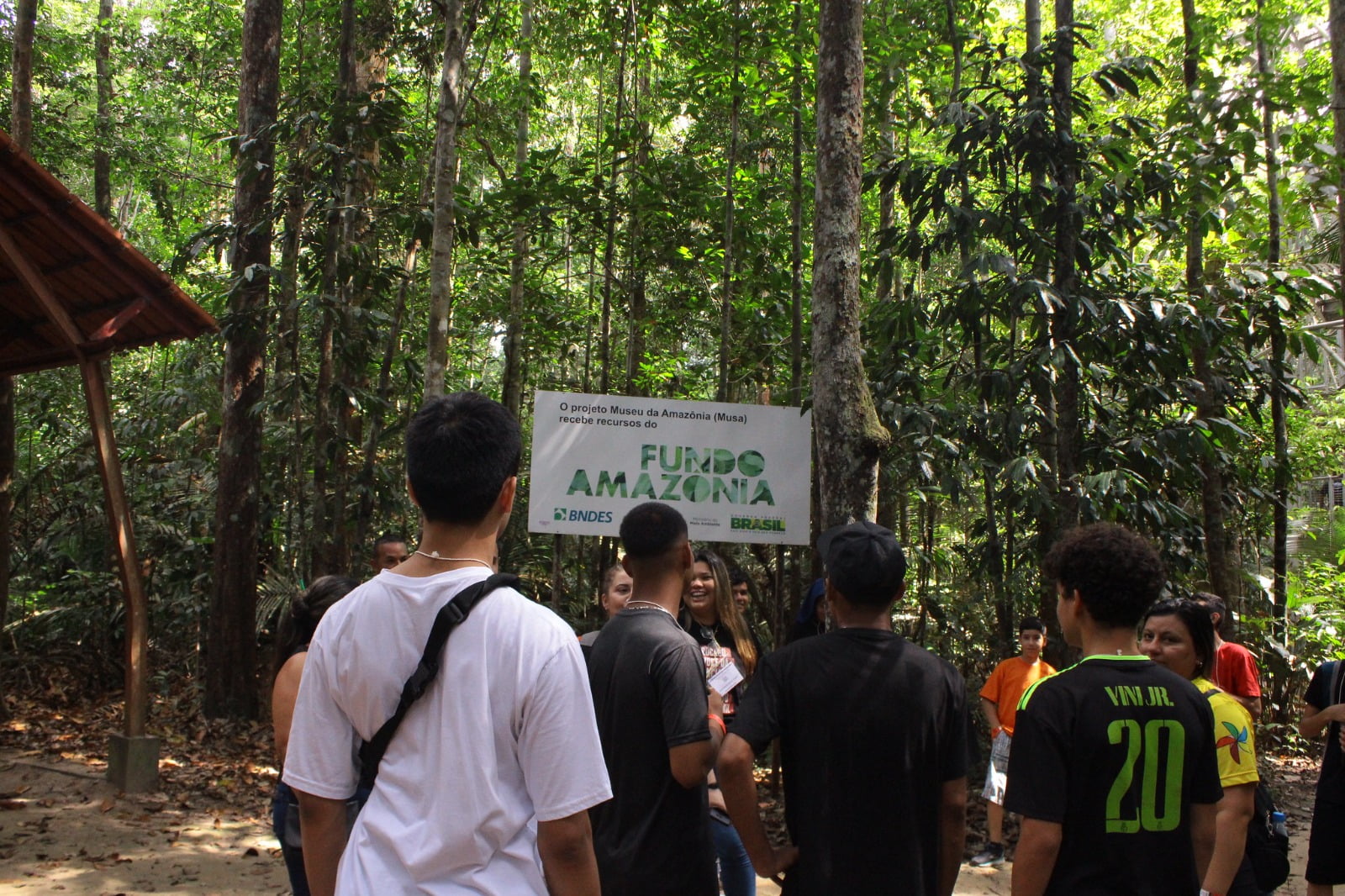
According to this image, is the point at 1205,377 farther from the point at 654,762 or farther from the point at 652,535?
the point at 654,762

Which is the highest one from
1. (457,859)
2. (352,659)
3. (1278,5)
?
(1278,5)

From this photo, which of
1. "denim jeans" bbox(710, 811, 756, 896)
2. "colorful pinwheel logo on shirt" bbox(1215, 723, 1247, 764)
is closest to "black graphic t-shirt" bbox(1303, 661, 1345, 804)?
"colorful pinwheel logo on shirt" bbox(1215, 723, 1247, 764)

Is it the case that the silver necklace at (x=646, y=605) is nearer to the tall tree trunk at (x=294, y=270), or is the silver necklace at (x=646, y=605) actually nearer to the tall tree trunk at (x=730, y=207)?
the tall tree trunk at (x=730, y=207)

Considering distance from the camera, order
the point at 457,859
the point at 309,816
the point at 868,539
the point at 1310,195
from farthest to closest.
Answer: the point at 1310,195
the point at 868,539
the point at 309,816
the point at 457,859

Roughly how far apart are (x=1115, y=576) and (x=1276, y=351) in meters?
5.86

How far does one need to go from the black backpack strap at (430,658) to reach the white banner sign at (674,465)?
16.9 ft

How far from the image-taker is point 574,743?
1846 mm

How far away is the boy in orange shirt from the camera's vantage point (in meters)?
6.75

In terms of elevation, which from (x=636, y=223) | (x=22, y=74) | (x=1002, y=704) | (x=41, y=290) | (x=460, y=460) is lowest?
(x=1002, y=704)

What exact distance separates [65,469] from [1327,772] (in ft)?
44.1

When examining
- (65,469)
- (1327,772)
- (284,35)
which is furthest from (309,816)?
(284,35)

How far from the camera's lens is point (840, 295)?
5707 millimetres

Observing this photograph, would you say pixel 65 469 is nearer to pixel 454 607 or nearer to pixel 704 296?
pixel 704 296

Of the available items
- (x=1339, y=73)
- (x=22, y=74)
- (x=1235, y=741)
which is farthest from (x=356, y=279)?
(x=1235, y=741)
